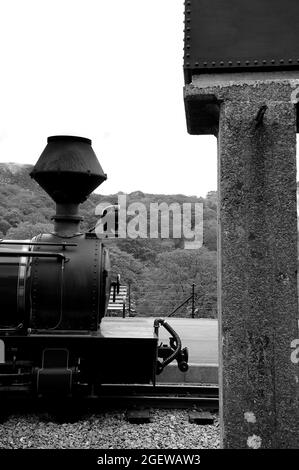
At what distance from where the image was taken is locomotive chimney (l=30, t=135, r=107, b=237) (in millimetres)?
6340

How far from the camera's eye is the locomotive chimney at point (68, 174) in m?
6.34

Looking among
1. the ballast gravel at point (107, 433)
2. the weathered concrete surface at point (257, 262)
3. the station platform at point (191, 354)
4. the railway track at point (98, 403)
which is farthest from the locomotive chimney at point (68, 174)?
the weathered concrete surface at point (257, 262)

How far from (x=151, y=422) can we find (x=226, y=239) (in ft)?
9.96

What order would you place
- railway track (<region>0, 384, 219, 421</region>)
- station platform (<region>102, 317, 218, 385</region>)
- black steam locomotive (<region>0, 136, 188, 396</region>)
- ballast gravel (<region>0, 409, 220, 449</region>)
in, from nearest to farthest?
ballast gravel (<region>0, 409, 220, 449</region>) < black steam locomotive (<region>0, 136, 188, 396</region>) < railway track (<region>0, 384, 219, 421</region>) < station platform (<region>102, 317, 218, 385</region>)

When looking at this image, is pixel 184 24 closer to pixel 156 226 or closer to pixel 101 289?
pixel 101 289

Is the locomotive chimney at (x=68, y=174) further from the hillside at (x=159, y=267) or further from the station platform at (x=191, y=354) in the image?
the hillside at (x=159, y=267)

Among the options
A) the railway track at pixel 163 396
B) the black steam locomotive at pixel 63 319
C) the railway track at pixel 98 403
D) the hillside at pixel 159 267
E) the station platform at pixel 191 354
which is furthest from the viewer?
the hillside at pixel 159 267

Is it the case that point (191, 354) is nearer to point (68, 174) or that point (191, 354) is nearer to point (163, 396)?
point (163, 396)

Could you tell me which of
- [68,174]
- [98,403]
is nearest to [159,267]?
[98,403]

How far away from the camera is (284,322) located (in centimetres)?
368

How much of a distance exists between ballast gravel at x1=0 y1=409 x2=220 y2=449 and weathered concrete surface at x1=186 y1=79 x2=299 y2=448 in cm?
149

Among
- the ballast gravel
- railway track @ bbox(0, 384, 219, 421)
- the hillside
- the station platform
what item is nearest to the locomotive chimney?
the station platform

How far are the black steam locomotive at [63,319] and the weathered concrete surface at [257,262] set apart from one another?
2325 millimetres

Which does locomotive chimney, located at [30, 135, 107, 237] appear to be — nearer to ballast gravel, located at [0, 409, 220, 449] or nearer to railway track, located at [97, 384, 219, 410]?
railway track, located at [97, 384, 219, 410]
